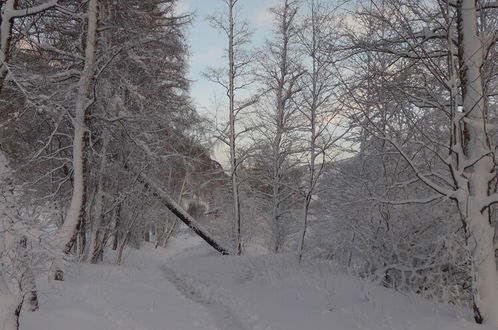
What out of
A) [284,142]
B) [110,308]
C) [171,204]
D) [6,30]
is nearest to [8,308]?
[110,308]

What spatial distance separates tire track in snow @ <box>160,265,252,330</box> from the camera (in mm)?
8430

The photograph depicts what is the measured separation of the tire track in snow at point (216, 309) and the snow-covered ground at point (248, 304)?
19 millimetres

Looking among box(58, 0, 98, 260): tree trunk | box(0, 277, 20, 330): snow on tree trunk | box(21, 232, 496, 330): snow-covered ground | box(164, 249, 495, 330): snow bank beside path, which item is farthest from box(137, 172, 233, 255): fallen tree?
box(0, 277, 20, 330): snow on tree trunk

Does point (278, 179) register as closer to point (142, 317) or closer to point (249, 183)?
point (249, 183)

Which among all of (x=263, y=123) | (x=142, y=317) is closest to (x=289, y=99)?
(x=263, y=123)

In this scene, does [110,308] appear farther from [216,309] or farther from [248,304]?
[248,304]

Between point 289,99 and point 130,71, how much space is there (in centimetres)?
720

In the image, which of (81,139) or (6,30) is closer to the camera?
(6,30)

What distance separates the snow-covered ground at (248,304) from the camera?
21.2 ft

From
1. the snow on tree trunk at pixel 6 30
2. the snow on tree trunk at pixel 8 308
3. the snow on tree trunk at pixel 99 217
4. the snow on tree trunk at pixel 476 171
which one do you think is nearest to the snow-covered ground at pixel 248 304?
the snow on tree trunk at pixel 476 171

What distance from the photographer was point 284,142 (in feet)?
68.1

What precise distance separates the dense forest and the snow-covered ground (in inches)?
18.5

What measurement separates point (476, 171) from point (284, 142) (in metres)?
15.1

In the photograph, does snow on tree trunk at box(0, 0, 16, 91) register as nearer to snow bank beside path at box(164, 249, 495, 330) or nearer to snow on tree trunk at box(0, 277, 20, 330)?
snow on tree trunk at box(0, 277, 20, 330)
